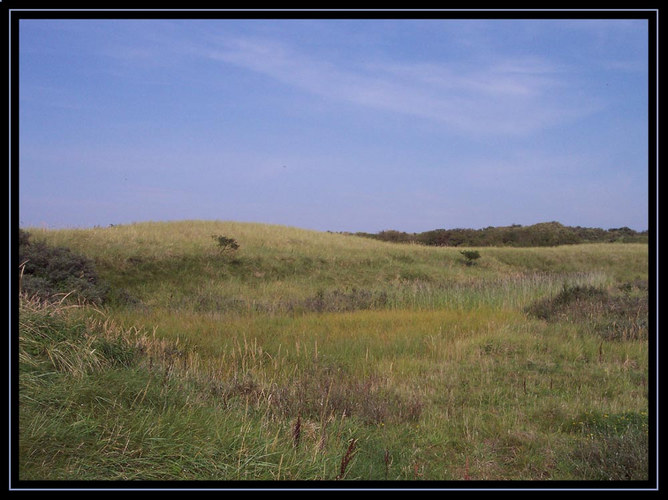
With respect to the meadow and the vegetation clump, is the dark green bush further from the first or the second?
the vegetation clump

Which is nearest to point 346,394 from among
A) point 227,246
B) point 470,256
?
point 227,246

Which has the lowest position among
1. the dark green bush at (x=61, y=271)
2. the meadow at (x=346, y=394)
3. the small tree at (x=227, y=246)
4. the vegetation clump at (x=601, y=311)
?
the meadow at (x=346, y=394)

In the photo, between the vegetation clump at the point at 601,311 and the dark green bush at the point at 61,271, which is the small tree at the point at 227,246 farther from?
the vegetation clump at the point at 601,311

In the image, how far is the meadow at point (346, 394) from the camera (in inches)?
138

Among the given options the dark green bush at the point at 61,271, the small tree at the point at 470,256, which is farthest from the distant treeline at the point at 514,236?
the dark green bush at the point at 61,271

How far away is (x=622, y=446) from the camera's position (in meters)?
3.87

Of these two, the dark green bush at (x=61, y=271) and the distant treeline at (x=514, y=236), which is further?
the distant treeline at (x=514, y=236)

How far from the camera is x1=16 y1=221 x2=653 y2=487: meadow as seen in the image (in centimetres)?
351

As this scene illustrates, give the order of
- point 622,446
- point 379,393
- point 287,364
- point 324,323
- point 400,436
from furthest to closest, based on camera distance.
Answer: point 324,323, point 287,364, point 379,393, point 400,436, point 622,446
